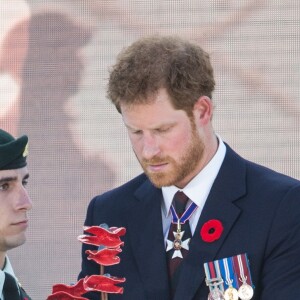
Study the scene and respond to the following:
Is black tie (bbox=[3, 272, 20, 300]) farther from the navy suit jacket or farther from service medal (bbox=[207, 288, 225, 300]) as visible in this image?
service medal (bbox=[207, 288, 225, 300])

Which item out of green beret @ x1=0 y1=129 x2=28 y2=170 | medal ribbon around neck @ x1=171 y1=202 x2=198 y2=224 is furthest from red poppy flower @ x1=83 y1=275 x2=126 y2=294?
green beret @ x1=0 y1=129 x2=28 y2=170

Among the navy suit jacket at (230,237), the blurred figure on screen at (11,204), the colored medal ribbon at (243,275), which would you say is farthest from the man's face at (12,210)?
the colored medal ribbon at (243,275)

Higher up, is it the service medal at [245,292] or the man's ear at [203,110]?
the man's ear at [203,110]

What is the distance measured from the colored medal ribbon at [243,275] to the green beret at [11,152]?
70cm

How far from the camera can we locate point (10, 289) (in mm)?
2715

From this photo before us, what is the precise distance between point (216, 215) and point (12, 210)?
0.58m

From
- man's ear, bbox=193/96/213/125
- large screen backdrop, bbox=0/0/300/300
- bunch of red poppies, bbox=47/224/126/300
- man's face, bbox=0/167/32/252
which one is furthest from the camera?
large screen backdrop, bbox=0/0/300/300

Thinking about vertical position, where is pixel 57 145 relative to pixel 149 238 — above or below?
above

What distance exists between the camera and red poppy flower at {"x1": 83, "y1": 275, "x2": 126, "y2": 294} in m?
2.45

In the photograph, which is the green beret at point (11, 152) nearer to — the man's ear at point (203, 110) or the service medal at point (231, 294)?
the man's ear at point (203, 110)

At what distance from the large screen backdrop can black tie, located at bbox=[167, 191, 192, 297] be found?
41.3 inches

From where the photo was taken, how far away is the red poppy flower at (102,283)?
2451 millimetres

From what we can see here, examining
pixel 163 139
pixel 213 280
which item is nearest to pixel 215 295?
pixel 213 280

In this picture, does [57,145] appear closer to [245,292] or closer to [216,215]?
[216,215]
